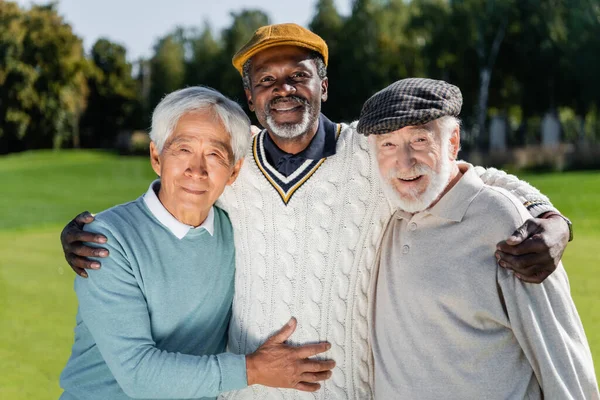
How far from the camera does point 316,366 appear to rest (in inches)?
102

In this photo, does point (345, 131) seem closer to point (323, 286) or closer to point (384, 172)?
point (384, 172)

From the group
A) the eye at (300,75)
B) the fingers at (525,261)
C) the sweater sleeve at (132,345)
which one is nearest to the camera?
the fingers at (525,261)

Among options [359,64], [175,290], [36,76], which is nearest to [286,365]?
[175,290]

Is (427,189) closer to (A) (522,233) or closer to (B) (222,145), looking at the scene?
(A) (522,233)

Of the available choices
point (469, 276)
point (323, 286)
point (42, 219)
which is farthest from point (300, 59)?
point (42, 219)

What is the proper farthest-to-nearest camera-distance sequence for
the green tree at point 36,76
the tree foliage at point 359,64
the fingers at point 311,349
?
the green tree at point 36,76 < the tree foliage at point 359,64 < the fingers at point 311,349

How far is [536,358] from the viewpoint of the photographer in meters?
2.29

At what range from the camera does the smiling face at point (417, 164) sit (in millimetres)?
2426

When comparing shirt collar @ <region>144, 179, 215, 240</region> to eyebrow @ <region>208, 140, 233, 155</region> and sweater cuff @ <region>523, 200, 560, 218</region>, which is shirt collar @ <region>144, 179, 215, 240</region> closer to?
eyebrow @ <region>208, 140, 233, 155</region>

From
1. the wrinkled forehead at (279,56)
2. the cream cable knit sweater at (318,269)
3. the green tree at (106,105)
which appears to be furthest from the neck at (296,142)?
the green tree at (106,105)

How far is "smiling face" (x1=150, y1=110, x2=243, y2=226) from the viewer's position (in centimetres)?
250

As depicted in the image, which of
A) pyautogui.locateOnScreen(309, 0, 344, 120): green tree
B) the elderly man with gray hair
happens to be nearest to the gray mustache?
the elderly man with gray hair

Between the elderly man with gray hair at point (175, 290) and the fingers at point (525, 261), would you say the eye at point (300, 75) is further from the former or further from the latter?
the fingers at point (525, 261)

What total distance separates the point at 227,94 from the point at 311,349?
37275mm
